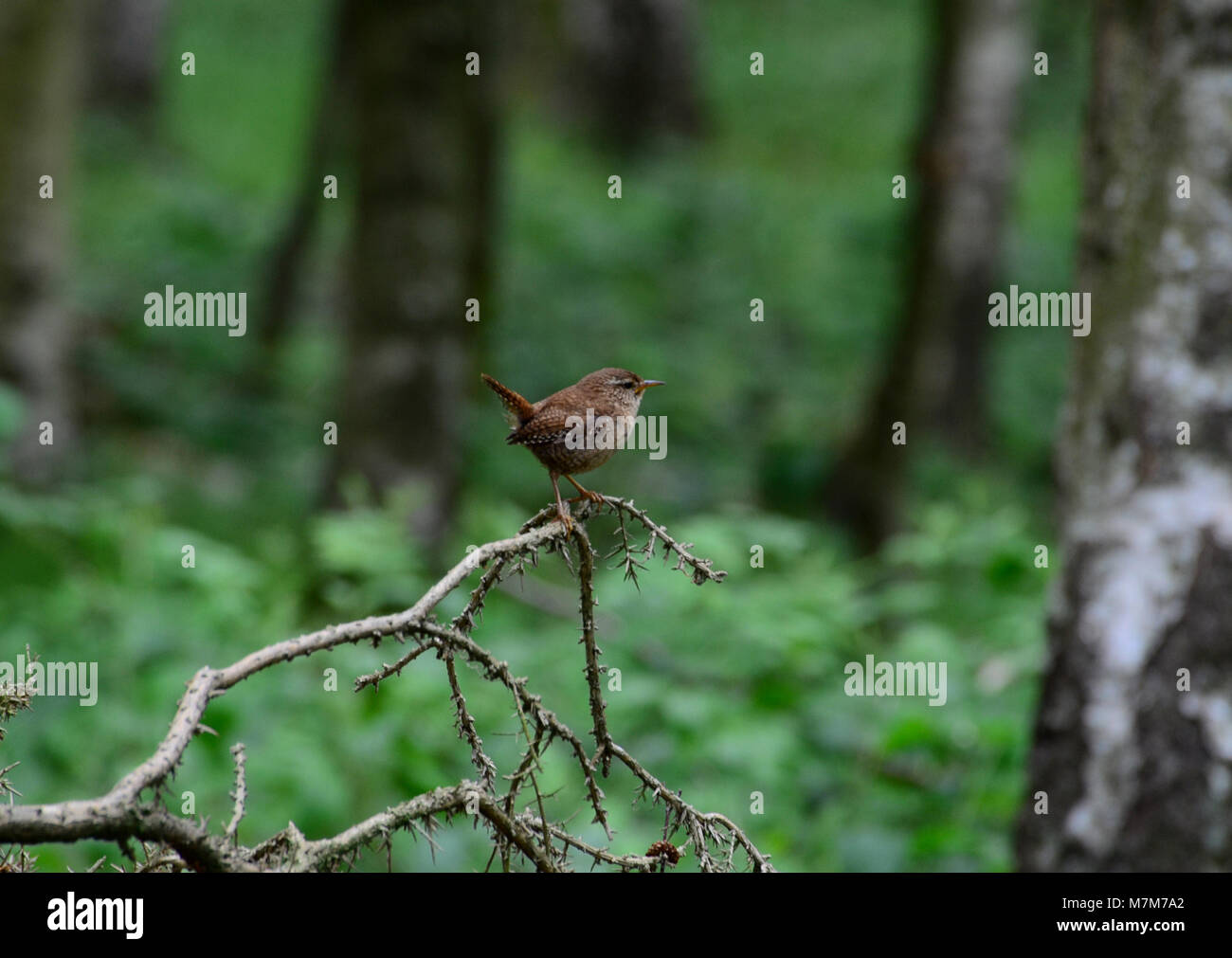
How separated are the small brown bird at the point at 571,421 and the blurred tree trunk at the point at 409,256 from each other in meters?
4.42

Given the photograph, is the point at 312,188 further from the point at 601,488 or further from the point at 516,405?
the point at 516,405

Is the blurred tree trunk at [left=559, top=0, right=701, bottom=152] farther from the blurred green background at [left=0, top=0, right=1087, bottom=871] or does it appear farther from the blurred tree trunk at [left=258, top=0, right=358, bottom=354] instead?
the blurred tree trunk at [left=258, top=0, right=358, bottom=354]

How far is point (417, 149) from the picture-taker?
6.97m

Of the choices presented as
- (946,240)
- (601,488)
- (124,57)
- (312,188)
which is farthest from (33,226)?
(124,57)

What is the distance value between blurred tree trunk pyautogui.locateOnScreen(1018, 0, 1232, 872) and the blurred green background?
823 millimetres

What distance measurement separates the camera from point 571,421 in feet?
7.86

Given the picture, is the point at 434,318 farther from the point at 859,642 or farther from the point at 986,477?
the point at 986,477

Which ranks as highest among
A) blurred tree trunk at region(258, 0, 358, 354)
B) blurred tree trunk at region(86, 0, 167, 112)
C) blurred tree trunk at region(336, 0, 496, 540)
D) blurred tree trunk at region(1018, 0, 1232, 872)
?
blurred tree trunk at region(86, 0, 167, 112)

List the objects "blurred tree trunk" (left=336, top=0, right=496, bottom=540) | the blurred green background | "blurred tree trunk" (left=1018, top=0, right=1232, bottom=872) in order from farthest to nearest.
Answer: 1. "blurred tree trunk" (left=336, top=0, right=496, bottom=540)
2. the blurred green background
3. "blurred tree trunk" (left=1018, top=0, right=1232, bottom=872)

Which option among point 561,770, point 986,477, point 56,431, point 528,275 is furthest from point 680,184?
point 561,770

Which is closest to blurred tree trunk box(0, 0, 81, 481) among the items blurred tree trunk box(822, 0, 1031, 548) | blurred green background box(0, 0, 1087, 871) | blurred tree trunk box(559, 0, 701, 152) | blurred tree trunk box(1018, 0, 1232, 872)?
blurred green background box(0, 0, 1087, 871)

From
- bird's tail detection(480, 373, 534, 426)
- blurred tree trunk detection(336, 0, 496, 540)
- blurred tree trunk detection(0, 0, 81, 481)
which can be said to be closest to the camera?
bird's tail detection(480, 373, 534, 426)

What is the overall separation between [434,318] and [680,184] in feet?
34.1

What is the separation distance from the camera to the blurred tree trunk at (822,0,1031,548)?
9.18 m
